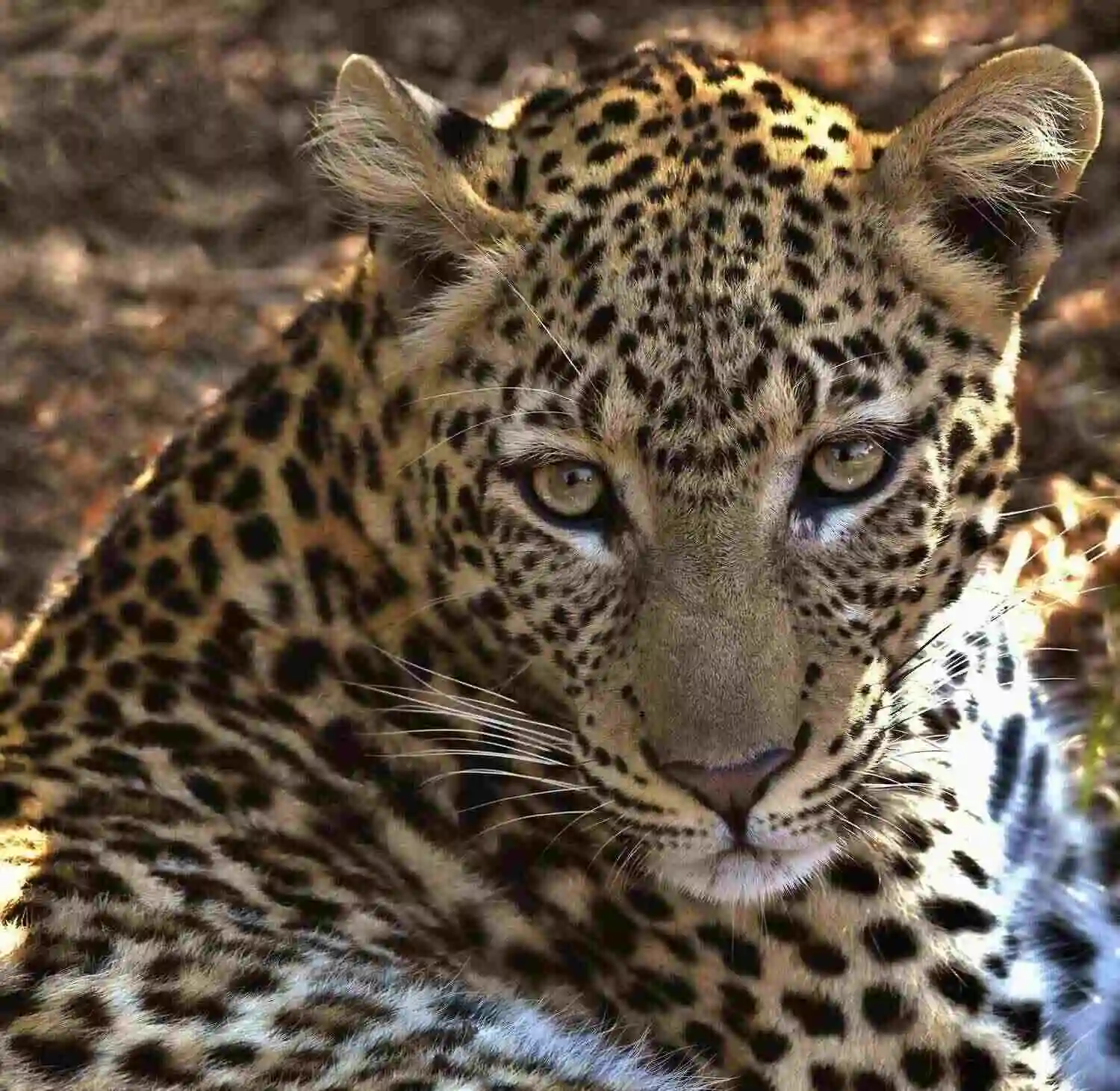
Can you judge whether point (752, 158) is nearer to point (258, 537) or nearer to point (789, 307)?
point (789, 307)

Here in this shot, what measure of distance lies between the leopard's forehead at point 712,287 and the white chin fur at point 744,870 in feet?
2.52

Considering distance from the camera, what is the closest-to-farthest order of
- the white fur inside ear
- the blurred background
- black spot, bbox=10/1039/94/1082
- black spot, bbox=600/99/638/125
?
black spot, bbox=10/1039/94/1082, the white fur inside ear, black spot, bbox=600/99/638/125, the blurred background

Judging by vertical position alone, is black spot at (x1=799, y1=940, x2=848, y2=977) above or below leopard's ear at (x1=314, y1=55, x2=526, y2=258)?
below

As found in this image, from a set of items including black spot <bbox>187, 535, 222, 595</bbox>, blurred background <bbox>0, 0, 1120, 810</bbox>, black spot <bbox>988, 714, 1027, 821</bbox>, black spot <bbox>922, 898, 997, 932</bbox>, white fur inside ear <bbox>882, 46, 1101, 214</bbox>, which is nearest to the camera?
white fur inside ear <bbox>882, 46, 1101, 214</bbox>

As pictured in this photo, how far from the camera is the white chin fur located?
355 cm

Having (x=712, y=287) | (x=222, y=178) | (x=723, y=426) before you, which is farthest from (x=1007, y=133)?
(x=222, y=178)

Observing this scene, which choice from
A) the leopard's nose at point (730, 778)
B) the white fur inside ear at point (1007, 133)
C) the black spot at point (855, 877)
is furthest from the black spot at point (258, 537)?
the white fur inside ear at point (1007, 133)

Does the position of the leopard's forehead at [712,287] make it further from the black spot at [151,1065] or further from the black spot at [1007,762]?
the black spot at [151,1065]

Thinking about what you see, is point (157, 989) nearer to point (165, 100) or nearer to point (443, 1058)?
point (443, 1058)

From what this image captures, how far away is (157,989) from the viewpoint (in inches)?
137

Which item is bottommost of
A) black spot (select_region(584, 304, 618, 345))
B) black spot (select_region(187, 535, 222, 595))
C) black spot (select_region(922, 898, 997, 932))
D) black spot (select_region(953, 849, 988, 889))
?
black spot (select_region(922, 898, 997, 932))

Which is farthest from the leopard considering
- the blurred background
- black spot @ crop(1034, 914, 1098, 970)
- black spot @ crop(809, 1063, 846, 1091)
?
the blurred background

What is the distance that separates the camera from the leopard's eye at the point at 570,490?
11.7 ft

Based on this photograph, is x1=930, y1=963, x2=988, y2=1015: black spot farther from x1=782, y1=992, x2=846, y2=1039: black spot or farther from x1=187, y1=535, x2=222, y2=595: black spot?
x1=187, y1=535, x2=222, y2=595: black spot
